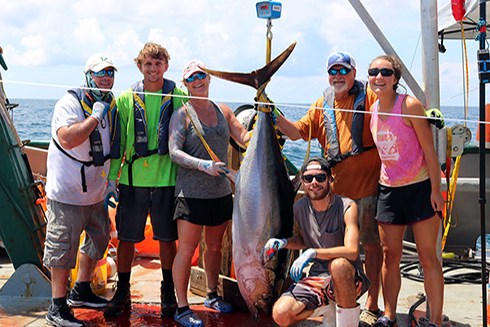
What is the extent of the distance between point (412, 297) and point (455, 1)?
2117 mm

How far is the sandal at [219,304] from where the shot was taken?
321 cm

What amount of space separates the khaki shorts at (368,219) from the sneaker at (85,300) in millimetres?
1932

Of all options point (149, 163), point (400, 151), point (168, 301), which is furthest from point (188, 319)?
point (400, 151)

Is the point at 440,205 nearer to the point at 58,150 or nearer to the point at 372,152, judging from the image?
the point at 372,152

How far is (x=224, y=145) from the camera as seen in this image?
3.06 metres

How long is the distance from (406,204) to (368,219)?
33 cm

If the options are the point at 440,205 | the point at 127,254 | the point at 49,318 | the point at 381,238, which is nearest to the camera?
Answer: the point at 440,205

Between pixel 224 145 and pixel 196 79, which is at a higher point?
pixel 196 79

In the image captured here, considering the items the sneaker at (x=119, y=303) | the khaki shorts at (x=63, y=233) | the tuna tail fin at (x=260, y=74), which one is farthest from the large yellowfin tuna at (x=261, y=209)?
the khaki shorts at (x=63, y=233)

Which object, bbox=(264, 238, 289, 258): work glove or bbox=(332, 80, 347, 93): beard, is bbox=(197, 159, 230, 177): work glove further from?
bbox=(332, 80, 347, 93): beard

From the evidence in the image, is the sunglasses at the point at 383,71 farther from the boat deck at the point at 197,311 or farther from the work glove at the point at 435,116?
the boat deck at the point at 197,311

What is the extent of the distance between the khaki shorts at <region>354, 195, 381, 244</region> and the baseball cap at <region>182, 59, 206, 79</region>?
4.43 ft

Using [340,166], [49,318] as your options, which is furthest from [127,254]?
[340,166]

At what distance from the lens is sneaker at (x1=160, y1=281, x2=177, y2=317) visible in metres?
3.12
